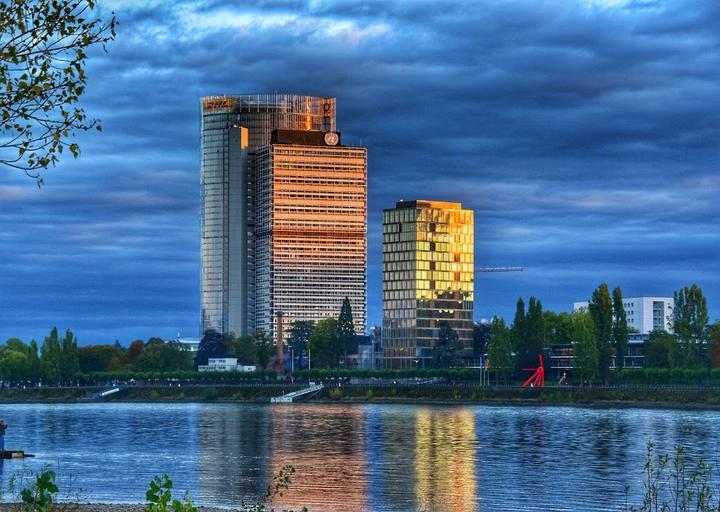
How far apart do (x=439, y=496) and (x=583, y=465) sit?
89.2ft

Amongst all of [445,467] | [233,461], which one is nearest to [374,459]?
[445,467]

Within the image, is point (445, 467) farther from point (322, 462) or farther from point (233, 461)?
point (233, 461)

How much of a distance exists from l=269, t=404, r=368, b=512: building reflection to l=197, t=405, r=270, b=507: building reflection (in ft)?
5.52

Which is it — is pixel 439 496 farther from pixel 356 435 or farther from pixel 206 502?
pixel 356 435

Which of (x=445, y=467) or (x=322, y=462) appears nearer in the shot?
(x=445, y=467)

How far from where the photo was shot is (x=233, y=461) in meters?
106

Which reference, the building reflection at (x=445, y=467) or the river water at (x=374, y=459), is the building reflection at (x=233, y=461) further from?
the building reflection at (x=445, y=467)

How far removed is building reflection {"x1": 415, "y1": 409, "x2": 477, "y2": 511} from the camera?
74.6 meters

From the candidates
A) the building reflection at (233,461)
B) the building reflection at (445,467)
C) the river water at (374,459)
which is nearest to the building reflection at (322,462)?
the river water at (374,459)

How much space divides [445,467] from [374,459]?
11.1 m

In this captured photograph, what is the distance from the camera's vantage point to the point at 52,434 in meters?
154

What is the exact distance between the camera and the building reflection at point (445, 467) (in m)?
74.6

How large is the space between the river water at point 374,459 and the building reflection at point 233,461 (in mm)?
113

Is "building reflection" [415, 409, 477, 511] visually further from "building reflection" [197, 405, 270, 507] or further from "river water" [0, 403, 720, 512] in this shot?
"building reflection" [197, 405, 270, 507]
